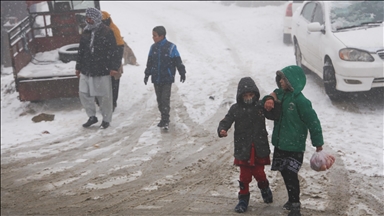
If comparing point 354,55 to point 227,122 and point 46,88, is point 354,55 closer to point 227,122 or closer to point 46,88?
point 227,122

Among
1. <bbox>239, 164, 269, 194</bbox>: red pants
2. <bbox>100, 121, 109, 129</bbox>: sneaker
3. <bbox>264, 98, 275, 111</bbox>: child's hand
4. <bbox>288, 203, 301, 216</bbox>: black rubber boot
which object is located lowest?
<bbox>100, 121, 109, 129</bbox>: sneaker

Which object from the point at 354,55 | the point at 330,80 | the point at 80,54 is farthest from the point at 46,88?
the point at 354,55

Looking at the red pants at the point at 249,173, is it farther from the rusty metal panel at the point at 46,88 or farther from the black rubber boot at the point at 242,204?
the rusty metal panel at the point at 46,88

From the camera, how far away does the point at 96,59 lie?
8.05 meters

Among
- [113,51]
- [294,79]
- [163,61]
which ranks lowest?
[163,61]

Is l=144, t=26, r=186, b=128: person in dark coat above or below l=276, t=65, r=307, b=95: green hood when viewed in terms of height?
below

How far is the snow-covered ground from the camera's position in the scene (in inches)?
204

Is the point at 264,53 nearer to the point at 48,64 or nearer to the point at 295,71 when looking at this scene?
the point at 48,64

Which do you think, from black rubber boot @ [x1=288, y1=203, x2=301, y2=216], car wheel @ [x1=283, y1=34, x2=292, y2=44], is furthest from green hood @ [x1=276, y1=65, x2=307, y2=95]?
car wheel @ [x1=283, y1=34, x2=292, y2=44]

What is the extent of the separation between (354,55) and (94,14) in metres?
4.04

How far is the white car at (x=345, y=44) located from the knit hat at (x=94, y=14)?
3530 mm

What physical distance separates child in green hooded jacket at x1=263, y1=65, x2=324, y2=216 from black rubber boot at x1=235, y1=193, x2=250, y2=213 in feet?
1.43

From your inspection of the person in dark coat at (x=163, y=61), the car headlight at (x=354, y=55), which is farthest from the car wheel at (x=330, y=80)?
the person in dark coat at (x=163, y=61)

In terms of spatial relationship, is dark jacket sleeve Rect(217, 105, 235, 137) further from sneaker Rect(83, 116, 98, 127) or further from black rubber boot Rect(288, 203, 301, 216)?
sneaker Rect(83, 116, 98, 127)
